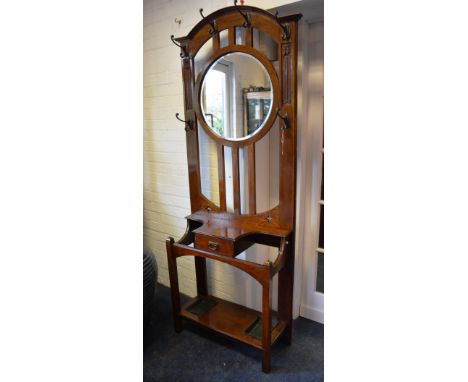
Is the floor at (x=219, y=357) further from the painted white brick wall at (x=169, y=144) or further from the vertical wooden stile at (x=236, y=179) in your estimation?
the vertical wooden stile at (x=236, y=179)

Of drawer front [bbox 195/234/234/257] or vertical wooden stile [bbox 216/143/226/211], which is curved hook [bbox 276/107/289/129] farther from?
drawer front [bbox 195/234/234/257]

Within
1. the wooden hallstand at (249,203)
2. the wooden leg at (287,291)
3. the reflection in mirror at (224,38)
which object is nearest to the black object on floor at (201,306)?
the wooden hallstand at (249,203)

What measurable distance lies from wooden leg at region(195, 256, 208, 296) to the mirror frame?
86 centimetres

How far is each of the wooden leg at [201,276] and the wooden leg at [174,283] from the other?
0.27 m

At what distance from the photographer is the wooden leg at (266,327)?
146cm

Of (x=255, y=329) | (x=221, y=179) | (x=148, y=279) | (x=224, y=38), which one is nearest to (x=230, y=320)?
(x=255, y=329)

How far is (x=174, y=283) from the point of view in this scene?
181 centimetres

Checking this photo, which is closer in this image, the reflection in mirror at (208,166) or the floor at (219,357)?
the floor at (219,357)

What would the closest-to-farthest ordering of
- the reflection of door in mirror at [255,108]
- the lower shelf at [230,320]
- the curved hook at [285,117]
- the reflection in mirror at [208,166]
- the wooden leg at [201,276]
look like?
the curved hook at [285,117], the reflection of door in mirror at [255,108], the lower shelf at [230,320], the reflection in mirror at [208,166], the wooden leg at [201,276]

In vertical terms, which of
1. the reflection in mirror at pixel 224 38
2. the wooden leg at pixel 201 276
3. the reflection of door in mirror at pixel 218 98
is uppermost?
the reflection in mirror at pixel 224 38
